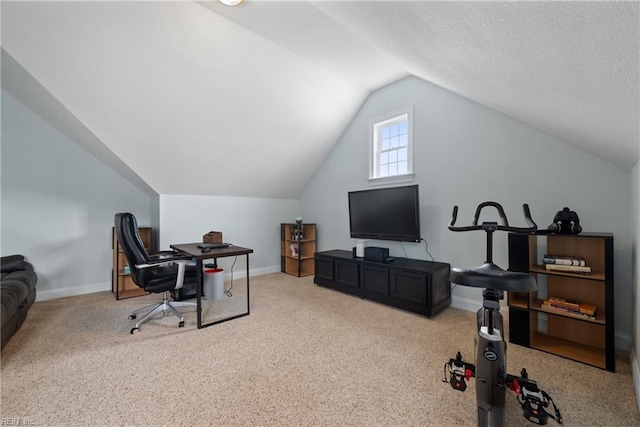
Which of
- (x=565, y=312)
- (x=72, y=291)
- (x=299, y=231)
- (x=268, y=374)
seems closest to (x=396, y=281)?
(x=565, y=312)

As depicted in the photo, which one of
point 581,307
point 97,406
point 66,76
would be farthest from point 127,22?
point 581,307

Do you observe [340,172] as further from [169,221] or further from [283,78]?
[169,221]

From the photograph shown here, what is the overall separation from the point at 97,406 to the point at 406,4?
275cm

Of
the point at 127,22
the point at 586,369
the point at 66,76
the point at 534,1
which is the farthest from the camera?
the point at 66,76

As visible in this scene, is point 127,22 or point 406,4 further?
point 127,22

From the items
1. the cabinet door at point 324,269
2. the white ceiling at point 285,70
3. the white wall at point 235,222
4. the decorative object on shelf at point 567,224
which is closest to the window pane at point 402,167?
the white ceiling at point 285,70

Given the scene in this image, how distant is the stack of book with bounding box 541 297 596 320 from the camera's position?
2.01 meters

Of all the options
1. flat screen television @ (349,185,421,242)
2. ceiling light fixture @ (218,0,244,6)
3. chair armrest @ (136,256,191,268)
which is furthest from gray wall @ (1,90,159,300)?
flat screen television @ (349,185,421,242)

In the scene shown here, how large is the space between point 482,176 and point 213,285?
3.53 metres

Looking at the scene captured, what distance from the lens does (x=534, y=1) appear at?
2.36 feet

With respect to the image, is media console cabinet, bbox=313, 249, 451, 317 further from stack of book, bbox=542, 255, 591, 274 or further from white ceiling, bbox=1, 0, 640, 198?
white ceiling, bbox=1, 0, 640, 198

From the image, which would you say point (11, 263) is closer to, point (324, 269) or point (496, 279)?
point (324, 269)

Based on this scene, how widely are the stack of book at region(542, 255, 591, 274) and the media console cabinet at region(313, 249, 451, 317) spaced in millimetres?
998

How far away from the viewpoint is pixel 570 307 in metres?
2.09
